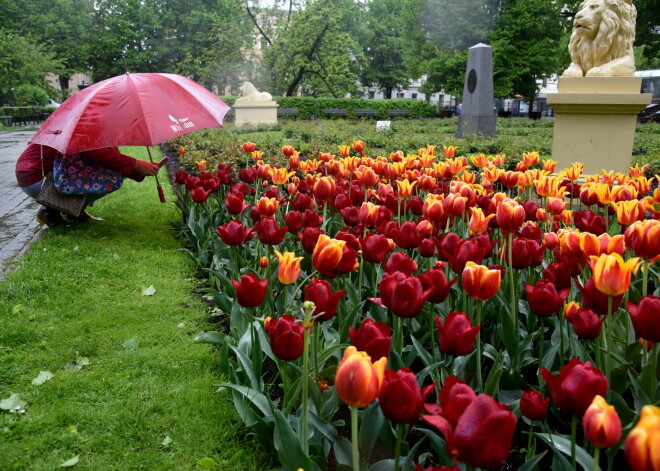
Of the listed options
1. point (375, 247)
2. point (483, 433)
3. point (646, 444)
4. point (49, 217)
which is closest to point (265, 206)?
point (375, 247)

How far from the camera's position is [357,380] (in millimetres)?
1211

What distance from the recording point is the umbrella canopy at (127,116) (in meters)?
4.74

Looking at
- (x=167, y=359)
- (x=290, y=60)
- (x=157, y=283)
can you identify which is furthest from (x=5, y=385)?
(x=290, y=60)

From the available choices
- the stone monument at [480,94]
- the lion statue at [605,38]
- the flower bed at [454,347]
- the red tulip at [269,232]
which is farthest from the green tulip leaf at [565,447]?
the stone monument at [480,94]

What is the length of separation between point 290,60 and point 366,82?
60.8ft

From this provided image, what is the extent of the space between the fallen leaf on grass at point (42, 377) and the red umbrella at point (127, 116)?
220cm

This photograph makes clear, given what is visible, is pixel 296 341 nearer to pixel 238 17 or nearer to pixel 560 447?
pixel 560 447

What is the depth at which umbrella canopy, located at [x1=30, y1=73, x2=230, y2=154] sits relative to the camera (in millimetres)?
4742

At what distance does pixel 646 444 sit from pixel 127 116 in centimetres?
474

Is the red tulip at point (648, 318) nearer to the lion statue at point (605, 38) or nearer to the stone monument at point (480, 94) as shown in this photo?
the lion statue at point (605, 38)

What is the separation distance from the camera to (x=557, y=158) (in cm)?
741

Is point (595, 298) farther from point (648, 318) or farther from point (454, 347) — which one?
point (454, 347)

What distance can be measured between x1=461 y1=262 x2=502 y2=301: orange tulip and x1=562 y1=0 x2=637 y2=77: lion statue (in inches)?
245

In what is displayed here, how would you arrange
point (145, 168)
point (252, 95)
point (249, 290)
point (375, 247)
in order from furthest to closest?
point (252, 95), point (145, 168), point (375, 247), point (249, 290)
